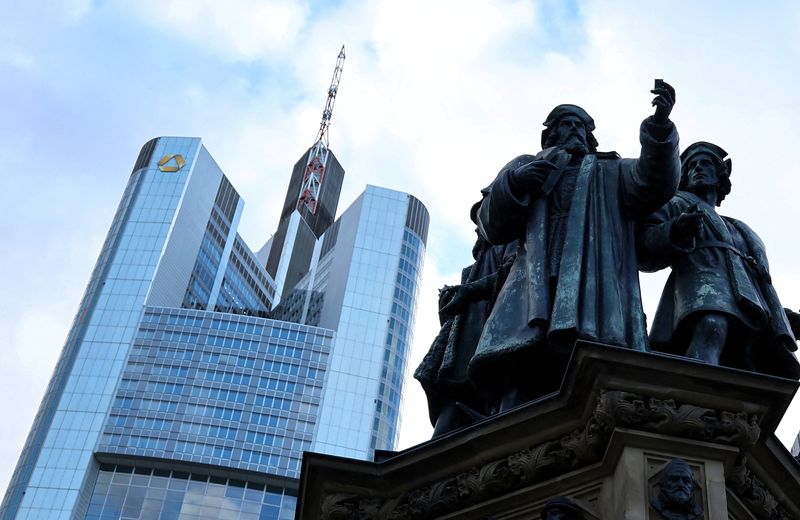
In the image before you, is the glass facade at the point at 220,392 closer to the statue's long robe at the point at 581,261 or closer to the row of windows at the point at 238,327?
the row of windows at the point at 238,327

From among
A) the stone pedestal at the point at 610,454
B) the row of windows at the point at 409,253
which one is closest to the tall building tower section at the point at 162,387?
the row of windows at the point at 409,253

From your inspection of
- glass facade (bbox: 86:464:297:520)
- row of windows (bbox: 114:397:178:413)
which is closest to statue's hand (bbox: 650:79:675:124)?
glass facade (bbox: 86:464:297:520)

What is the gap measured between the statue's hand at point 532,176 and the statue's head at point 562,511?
357 centimetres

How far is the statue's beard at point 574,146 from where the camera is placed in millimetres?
10688

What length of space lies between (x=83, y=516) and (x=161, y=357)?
22.2 metres

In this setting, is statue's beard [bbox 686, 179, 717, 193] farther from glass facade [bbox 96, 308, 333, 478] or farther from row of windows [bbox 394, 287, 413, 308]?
row of windows [bbox 394, 287, 413, 308]

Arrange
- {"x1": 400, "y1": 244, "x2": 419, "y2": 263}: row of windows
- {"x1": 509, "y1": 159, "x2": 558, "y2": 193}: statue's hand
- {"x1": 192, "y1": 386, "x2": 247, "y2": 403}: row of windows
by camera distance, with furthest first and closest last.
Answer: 1. {"x1": 400, "y1": 244, "x2": 419, "y2": 263}: row of windows
2. {"x1": 192, "y1": 386, "x2": 247, "y2": 403}: row of windows
3. {"x1": 509, "y1": 159, "x2": 558, "y2": 193}: statue's hand

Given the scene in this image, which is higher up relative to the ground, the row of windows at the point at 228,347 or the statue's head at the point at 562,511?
the row of windows at the point at 228,347

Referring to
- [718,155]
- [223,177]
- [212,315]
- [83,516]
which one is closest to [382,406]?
[212,315]

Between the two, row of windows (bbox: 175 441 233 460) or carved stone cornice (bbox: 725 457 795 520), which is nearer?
carved stone cornice (bbox: 725 457 795 520)

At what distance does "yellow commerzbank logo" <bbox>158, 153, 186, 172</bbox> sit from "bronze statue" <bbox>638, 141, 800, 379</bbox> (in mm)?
151762

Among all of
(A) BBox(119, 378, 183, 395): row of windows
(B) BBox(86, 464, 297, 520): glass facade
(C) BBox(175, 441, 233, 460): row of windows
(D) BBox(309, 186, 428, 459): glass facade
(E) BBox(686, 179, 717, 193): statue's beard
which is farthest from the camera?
(A) BBox(119, 378, 183, 395): row of windows

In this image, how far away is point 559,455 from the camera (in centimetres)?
725

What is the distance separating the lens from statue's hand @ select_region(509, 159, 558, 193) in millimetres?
9758
